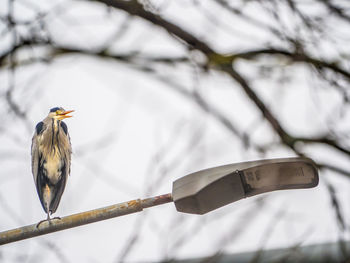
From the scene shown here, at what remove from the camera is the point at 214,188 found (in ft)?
5.54

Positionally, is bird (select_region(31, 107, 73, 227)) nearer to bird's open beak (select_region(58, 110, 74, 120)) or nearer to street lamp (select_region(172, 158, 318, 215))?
bird's open beak (select_region(58, 110, 74, 120))

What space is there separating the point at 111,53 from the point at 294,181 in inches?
63.8

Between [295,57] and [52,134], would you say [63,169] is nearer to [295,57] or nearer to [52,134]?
[52,134]

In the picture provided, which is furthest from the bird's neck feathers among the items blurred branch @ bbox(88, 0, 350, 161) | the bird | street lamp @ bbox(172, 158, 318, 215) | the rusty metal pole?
blurred branch @ bbox(88, 0, 350, 161)

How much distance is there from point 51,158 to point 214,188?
65cm

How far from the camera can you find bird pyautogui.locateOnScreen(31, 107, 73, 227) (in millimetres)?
1782

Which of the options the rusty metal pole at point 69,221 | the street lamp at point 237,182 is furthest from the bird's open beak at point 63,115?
the street lamp at point 237,182

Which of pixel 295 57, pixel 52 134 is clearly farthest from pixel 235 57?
pixel 52 134

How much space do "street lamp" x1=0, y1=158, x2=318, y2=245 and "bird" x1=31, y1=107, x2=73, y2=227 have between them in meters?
0.16

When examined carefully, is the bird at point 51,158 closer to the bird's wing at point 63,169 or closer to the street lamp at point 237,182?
the bird's wing at point 63,169

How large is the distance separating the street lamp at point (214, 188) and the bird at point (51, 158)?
16 centimetres

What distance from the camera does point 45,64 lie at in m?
2.82

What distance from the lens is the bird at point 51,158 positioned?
5.85 feet

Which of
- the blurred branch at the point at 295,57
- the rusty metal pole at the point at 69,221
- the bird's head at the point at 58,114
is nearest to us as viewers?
the rusty metal pole at the point at 69,221
